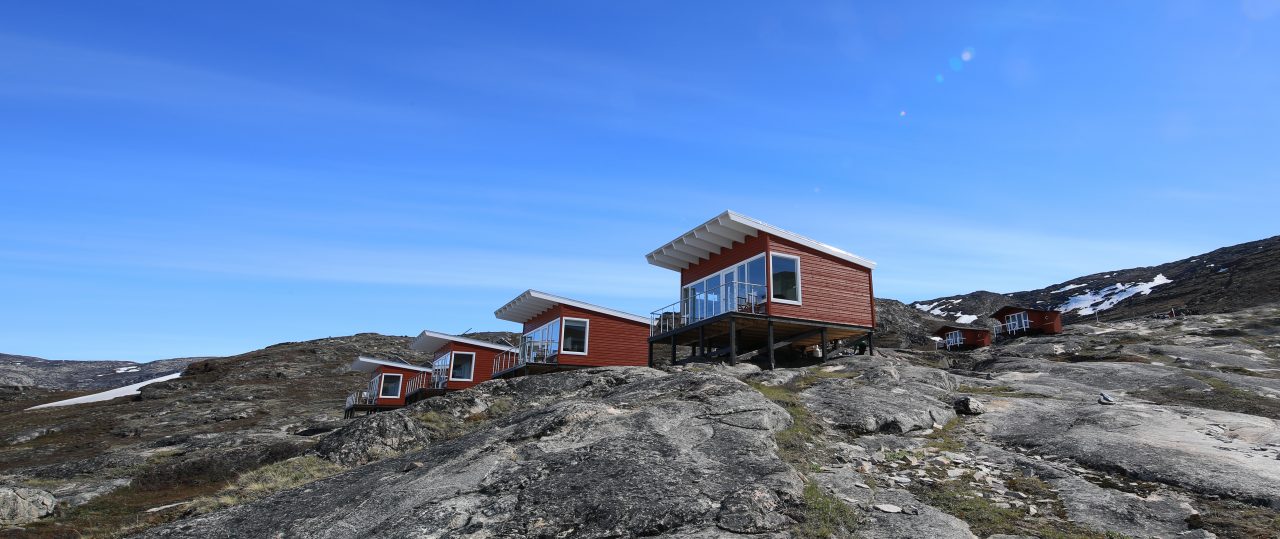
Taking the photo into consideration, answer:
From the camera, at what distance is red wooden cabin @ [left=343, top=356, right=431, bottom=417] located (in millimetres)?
49000

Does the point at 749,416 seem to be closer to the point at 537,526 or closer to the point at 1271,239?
the point at 537,526

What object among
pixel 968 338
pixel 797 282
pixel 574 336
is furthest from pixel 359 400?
pixel 968 338

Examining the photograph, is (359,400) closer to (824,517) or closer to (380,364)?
(380,364)

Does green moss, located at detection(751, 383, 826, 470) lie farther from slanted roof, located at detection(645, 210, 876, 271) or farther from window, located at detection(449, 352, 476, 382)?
window, located at detection(449, 352, 476, 382)

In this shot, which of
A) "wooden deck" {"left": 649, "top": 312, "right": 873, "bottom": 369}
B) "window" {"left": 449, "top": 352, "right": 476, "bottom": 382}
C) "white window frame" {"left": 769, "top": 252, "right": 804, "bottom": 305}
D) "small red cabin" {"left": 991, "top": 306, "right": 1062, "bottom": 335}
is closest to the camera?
"wooden deck" {"left": 649, "top": 312, "right": 873, "bottom": 369}

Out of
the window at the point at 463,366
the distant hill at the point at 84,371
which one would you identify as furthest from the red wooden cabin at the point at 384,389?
the distant hill at the point at 84,371

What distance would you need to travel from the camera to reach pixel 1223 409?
15844mm

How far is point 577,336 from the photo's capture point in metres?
34.8

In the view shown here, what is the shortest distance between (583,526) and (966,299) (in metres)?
120

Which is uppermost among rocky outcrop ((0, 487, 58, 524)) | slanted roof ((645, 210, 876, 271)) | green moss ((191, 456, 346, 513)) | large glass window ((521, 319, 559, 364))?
slanted roof ((645, 210, 876, 271))

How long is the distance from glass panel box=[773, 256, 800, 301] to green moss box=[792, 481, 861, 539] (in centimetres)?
1797

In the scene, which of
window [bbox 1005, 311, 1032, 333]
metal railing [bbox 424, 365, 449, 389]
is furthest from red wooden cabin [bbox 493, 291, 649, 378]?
window [bbox 1005, 311, 1032, 333]

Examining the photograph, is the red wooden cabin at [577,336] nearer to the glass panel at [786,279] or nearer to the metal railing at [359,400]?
the glass panel at [786,279]

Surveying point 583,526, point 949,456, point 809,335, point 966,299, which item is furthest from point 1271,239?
point 583,526
